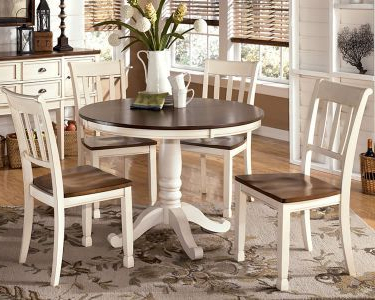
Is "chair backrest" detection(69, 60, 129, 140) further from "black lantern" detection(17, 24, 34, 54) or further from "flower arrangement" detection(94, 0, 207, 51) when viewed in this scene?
"black lantern" detection(17, 24, 34, 54)

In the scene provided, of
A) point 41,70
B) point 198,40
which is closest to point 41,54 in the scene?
point 41,70

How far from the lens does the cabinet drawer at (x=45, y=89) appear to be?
243 inches

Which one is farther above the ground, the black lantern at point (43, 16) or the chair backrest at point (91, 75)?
the black lantern at point (43, 16)

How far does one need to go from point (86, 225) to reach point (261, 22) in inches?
135

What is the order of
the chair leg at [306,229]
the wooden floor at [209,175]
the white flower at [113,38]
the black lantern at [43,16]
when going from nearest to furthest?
the chair leg at [306,229], the white flower at [113,38], the wooden floor at [209,175], the black lantern at [43,16]

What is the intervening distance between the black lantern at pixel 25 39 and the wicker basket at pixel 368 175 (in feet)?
8.98

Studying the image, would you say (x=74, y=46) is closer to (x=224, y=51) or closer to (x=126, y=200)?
(x=224, y=51)

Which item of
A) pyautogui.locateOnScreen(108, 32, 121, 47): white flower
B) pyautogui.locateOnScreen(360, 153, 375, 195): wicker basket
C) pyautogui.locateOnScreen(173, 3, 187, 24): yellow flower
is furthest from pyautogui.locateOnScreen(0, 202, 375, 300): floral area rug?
pyautogui.locateOnScreen(173, 3, 187, 24): yellow flower

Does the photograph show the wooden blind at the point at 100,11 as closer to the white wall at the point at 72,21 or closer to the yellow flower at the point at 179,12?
the white wall at the point at 72,21

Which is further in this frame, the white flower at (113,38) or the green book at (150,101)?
the white flower at (113,38)

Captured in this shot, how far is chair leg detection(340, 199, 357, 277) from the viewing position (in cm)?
385

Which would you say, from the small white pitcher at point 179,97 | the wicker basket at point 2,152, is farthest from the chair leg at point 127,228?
the wicker basket at point 2,152

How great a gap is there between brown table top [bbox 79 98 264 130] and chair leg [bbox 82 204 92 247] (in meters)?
0.51

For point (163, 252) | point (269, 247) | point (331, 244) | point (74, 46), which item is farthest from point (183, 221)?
point (74, 46)
